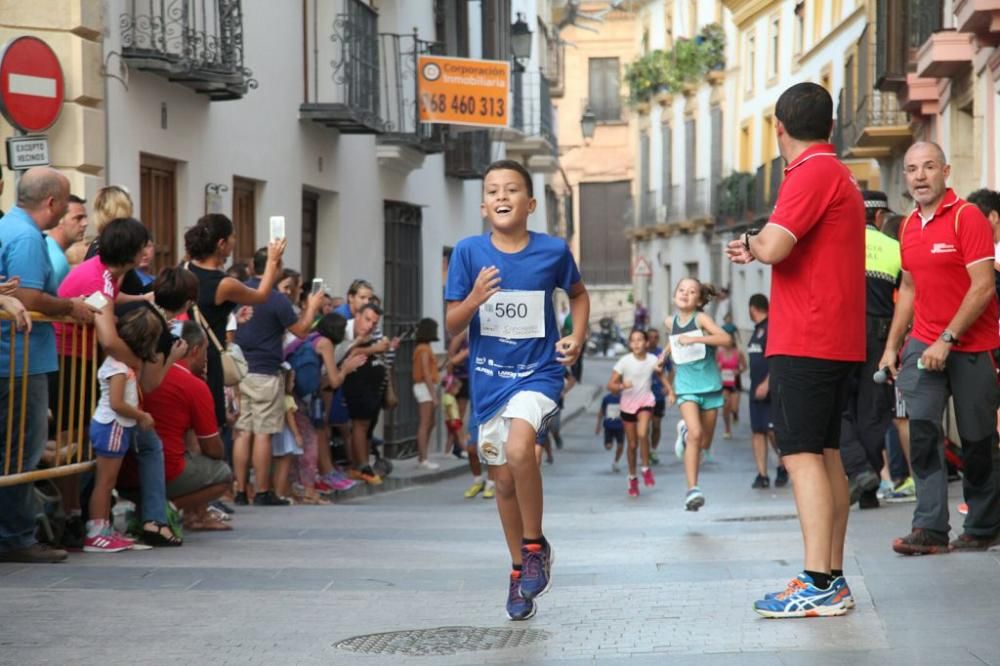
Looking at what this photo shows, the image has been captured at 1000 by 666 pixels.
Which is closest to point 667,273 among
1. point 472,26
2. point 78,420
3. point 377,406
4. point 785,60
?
point 785,60

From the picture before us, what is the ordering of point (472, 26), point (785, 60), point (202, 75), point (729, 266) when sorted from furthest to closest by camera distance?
1. point (729, 266)
2. point (785, 60)
3. point (472, 26)
4. point (202, 75)

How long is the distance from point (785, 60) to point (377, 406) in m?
32.3

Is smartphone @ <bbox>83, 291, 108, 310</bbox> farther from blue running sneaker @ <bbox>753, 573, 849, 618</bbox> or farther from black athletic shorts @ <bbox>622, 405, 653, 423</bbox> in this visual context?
black athletic shorts @ <bbox>622, 405, 653, 423</bbox>

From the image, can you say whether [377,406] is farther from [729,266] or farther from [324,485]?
[729,266]

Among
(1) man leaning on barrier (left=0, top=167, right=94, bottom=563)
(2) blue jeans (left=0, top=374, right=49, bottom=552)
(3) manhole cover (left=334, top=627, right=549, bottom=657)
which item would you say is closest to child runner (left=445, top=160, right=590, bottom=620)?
(3) manhole cover (left=334, top=627, right=549, bottom=657)

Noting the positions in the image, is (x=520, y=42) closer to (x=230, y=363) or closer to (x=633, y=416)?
(x=633, y=416)

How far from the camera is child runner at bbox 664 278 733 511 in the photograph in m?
14.2

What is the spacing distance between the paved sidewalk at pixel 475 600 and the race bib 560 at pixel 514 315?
47.9 inches

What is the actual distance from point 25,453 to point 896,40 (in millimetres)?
19520

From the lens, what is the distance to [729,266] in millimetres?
56750

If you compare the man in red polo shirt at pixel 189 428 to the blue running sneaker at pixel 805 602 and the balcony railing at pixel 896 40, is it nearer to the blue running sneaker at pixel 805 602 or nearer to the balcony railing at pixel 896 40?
the blue running sneaker at pixel 805 602

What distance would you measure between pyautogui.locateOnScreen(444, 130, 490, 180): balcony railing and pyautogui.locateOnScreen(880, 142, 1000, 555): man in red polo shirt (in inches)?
747

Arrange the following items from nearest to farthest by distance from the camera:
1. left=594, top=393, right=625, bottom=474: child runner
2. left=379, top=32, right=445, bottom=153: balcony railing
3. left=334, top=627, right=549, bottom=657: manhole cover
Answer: left=334, top=627, right=549, bottom=657: manhole cover, left=594, top=393, right=625, bottom=474: child runner, left=379, top=32, right=445, bottom=153: balcony railing

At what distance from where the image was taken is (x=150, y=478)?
34.7 ft
